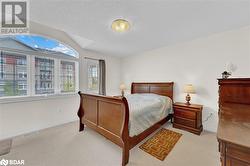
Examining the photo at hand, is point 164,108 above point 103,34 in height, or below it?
below

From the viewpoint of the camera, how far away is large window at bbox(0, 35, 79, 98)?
3002mm

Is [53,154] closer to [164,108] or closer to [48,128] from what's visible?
[48,128]

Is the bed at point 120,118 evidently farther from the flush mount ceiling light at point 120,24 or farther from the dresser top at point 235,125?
the flush mount ceiling light at point 120,24

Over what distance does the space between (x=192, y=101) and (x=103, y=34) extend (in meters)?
3.17

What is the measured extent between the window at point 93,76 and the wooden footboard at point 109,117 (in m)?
1.52

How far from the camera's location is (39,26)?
324 cm

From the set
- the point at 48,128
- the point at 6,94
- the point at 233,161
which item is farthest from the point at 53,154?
the point at 233,161

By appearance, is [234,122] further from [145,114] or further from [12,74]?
[12,74]

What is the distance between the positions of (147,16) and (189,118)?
2.68 m

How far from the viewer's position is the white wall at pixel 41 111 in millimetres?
2854

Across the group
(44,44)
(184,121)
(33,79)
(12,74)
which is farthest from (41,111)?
(184,121)

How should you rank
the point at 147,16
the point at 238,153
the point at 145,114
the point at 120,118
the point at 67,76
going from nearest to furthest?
the point at 238,153
the point at 120,118
the point at 147,16
the point at 145,114
the point at 67,76

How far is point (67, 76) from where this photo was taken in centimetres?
421

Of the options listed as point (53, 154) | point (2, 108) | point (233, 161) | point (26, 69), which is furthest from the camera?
point (26, 69)
